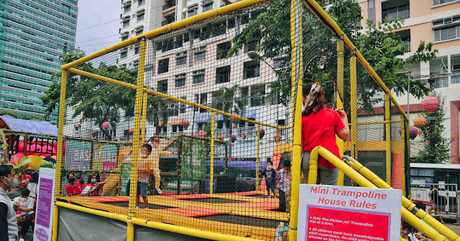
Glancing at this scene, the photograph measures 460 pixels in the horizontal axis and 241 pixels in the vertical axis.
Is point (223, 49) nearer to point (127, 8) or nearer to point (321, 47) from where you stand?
point (321, 47)

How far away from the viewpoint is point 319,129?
3146 mm

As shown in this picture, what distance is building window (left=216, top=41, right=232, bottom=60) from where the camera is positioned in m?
3.77

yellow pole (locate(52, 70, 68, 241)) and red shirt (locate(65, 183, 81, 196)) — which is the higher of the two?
yellow pole (locate(52, 70, 68, 241))

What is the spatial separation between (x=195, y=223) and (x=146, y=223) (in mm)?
655

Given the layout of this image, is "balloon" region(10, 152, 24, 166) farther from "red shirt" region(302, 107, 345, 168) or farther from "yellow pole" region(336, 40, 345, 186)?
"red shirt" region(302, 107, 345, 168)

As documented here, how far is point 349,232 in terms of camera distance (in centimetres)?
227

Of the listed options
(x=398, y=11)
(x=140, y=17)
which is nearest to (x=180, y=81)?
(x=398, y=11)

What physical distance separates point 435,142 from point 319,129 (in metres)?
20.9

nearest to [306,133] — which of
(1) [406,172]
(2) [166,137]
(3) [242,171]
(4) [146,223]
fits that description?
(4) [146,223]

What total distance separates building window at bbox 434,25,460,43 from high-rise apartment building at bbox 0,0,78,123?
81.1 m

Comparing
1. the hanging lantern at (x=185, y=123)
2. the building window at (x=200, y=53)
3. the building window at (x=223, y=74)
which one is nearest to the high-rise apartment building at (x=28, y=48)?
the hanging lantern at (x=185, y=123)

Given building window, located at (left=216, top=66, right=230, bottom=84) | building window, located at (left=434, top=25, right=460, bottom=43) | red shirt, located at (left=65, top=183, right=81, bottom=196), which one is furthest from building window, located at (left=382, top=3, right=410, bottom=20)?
building window, located at (left=216, top=66, right=230, bottom=84)

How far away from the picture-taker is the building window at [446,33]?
71.3ft

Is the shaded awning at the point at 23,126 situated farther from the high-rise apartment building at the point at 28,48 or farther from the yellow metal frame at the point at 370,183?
the high-rise apartment building at the point at 28,48
